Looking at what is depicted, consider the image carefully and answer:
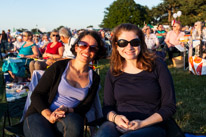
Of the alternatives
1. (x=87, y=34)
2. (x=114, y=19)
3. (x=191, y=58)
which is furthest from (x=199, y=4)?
(x=87, y=34)

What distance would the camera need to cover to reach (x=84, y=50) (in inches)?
94.1

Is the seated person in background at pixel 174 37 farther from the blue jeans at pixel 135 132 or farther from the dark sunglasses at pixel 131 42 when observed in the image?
the blue jeans at pixel 135 132

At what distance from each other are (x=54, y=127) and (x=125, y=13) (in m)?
71.4

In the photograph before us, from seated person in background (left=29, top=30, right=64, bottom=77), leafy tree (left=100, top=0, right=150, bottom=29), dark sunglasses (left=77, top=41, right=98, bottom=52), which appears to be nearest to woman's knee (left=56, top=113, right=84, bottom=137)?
dark sunglasses (left=77, top=41, right=98, bottom=52)

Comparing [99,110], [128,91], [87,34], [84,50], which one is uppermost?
[87,34]

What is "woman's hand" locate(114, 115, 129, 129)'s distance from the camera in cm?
186

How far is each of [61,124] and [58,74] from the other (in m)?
0.53

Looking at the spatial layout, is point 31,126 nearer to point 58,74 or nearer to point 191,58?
point 58,74

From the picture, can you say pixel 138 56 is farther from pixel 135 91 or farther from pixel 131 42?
pixel 135 91

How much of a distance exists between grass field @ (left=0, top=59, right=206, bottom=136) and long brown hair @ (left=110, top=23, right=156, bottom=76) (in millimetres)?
1795

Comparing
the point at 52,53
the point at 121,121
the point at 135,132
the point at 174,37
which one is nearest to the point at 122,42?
the point at 121,121

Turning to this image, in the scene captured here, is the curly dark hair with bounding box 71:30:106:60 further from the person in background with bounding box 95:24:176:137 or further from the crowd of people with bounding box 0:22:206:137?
the person in background with bounding box 95:24:176:137

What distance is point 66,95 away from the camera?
7.54 ft

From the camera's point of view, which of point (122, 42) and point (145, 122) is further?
point (122, 42)
